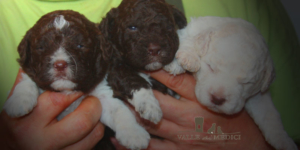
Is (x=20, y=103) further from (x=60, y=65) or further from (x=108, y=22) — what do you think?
(x=108, y=22)

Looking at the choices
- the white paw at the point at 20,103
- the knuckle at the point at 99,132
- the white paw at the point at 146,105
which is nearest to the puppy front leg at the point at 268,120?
the white paw at the point at 146,105

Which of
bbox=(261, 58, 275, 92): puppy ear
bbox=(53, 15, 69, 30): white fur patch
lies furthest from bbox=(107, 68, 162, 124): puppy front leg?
bbox=(261, 58, 275, 92): puppy ear

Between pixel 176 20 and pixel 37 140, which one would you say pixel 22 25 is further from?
pixel 176 20

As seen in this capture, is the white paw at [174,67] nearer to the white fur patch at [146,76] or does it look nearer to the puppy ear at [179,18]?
the white fur patch at [146,76]

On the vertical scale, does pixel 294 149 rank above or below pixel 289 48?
below

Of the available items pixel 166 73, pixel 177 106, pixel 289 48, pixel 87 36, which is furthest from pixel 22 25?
pixel 289 48

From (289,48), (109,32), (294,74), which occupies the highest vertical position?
(109,32)

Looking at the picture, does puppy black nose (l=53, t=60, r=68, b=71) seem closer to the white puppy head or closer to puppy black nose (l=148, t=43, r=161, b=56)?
puppy black nose (l=148, t=43, r=161, b=56)

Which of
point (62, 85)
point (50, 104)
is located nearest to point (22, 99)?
point (50, 104)
